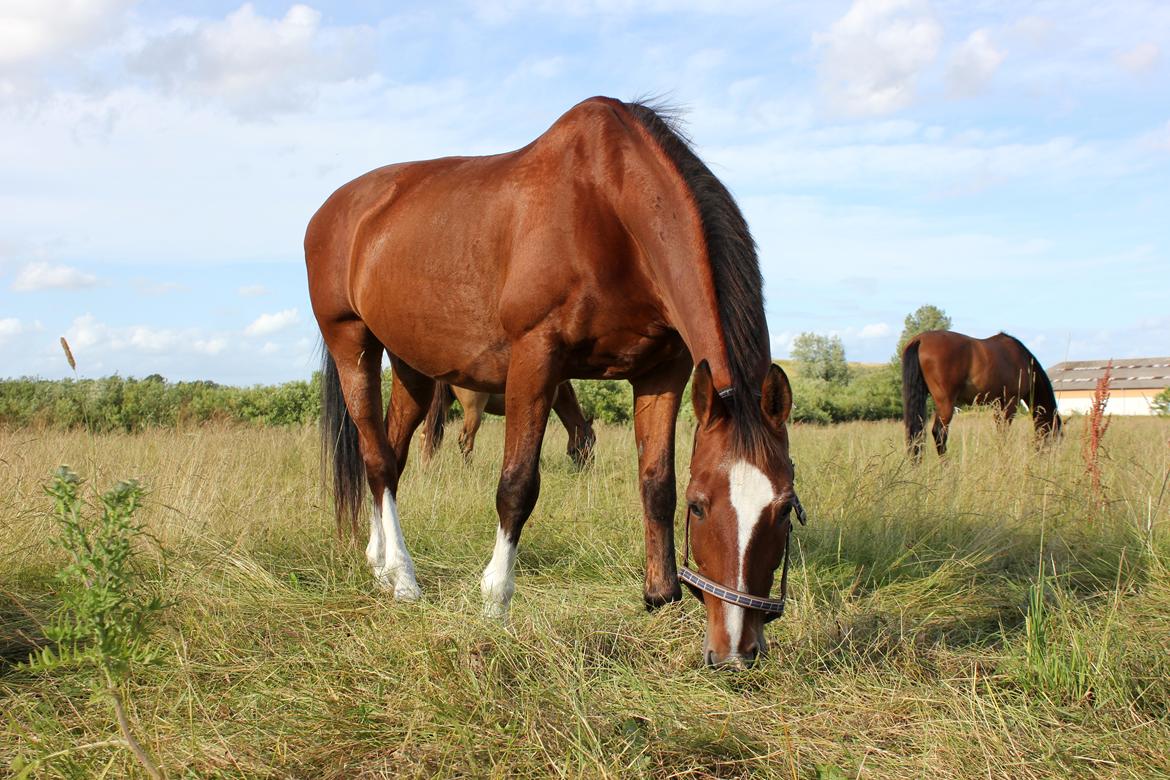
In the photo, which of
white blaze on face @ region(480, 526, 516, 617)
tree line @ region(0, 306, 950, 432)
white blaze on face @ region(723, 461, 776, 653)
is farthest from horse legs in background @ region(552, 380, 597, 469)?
white blaze on face @ region(723, 461, 776, 653)

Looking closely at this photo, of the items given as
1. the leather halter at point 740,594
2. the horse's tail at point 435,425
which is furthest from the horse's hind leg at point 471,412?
the leather halter at point 740,594

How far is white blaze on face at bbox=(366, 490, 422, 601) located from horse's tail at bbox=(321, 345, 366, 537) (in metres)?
0.29

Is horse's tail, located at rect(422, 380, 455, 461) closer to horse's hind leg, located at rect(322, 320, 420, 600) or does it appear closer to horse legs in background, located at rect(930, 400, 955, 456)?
horse's hind leg, located at rect(322, 320, 420, 600)

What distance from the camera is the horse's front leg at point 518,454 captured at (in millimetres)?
3631

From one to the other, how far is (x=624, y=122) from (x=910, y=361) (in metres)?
10.9

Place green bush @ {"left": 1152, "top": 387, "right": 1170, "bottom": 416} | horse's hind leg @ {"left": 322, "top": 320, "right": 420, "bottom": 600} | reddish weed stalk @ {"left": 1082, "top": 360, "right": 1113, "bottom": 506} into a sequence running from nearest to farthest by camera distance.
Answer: horse's hind leg @ {"left": 322, "top": 320, "right": 420, "bottom": 600}
reddish weed stalk @ {"left": 1082, "top": 360, "right": 1113, "bottom": 506}
green bush @ {"left": 1152, "top": 387, "right": 1170, "bottom": 416}

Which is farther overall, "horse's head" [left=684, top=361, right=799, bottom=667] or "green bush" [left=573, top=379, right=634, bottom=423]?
"green bush" [left=573, top=379, right=634, bottom=423]

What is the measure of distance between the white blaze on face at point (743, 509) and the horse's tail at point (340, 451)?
2.99 m

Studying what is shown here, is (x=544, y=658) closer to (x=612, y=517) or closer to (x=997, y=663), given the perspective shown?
(x=997, y=663)

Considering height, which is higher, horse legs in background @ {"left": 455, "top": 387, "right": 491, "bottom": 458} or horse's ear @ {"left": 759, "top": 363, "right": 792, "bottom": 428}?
horse's ear @ {"left": 759, "top": 363, "right": 792, "bottom": 428}

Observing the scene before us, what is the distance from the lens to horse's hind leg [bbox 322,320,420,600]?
4609 millimetres

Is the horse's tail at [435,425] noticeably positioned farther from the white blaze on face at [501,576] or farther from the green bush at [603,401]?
the green bush at [603,401]

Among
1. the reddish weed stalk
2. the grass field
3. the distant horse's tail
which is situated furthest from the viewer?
the distant horse's tail

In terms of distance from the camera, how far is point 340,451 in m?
5.50
